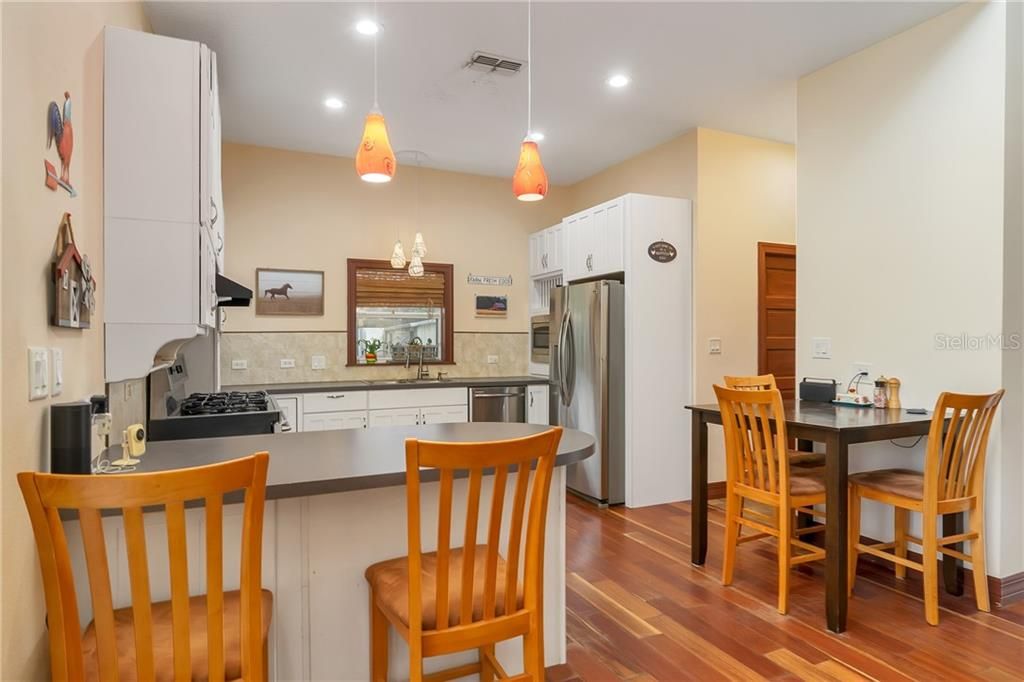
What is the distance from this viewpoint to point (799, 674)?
219 cm

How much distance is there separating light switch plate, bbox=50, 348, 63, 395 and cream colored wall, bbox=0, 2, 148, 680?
28 millimetres

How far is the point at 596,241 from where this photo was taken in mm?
4883

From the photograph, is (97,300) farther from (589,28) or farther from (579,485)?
(579,485)

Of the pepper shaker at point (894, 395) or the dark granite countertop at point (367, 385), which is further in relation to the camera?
the dark granite countertop at point (367, 385)

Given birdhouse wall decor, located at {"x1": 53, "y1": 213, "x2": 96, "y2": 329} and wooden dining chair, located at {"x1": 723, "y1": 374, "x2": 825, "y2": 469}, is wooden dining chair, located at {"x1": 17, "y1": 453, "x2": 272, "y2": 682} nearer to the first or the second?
birdhouse wall decor, located at {"x1": 53, "y1": 213, "x2": 96, "y2": 329}

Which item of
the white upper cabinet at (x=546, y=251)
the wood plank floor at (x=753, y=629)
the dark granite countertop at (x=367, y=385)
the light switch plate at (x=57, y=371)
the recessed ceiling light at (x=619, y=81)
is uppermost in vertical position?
the recessed ceiling light at (x=619, y=81)

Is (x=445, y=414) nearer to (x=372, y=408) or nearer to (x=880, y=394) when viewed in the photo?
(x=372, y=408)

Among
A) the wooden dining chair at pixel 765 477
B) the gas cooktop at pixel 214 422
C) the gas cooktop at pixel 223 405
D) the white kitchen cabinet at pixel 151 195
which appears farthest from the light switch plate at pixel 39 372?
the wooden dining chair at pixel 765 477

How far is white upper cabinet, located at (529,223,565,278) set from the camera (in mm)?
5512

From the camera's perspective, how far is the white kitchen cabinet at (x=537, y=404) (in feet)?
17.4

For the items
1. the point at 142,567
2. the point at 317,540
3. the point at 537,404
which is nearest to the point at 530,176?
the point at 317,540

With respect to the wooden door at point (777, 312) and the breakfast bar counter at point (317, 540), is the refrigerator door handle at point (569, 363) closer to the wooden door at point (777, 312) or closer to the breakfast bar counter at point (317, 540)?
the wooden door at point (777, 312)

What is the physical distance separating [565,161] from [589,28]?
2.35 meters

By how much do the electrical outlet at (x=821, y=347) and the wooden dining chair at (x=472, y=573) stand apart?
9.09 ft
